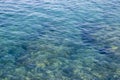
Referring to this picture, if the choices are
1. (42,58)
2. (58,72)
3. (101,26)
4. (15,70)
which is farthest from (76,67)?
(101,26)

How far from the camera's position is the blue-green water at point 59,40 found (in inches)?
723

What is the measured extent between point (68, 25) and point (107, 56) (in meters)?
6.47

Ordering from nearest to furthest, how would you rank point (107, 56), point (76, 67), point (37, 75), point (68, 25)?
1. point (37, 75)
2. point (76, 67)
3. point (107, 56)
4. point (68, 25)

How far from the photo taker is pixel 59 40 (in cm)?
2258

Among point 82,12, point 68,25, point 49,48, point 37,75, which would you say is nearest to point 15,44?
point 49,48

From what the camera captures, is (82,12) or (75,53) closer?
(75,53)

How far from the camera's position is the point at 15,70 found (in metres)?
18.1

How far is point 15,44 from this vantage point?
21.4 metres

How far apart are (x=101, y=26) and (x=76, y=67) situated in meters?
8.34

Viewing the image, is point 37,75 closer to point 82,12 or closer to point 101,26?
point 101,26

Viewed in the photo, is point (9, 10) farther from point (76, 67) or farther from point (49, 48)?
point (76, 67)

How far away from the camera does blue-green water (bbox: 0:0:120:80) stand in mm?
18359

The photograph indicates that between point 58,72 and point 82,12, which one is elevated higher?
point 82,12

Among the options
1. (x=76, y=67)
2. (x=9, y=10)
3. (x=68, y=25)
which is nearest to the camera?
(x=76, y=67)
